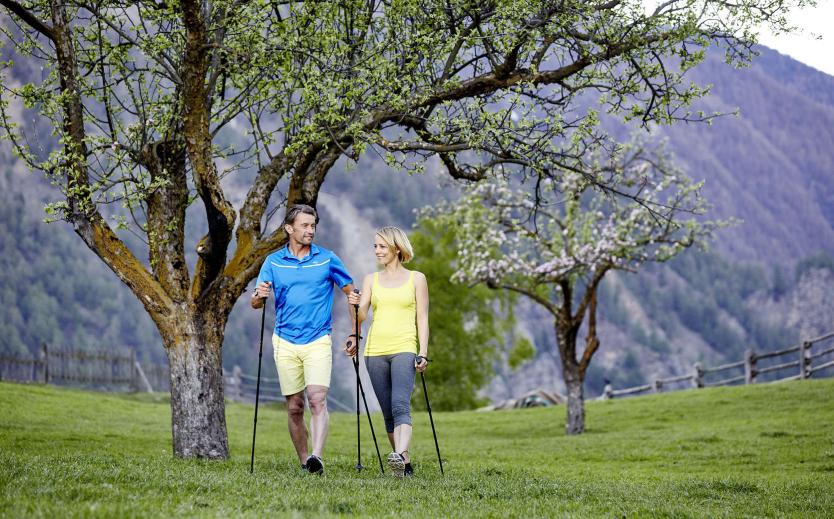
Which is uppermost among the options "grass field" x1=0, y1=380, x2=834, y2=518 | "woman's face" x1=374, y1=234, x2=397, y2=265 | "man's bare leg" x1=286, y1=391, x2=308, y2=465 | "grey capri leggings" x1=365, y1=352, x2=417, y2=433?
"woman's face" x1=374, y1=234, x2=397, y2=265

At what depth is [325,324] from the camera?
10781 mm

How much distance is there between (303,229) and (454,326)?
4983cm

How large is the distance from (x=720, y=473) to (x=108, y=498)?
12.7 m

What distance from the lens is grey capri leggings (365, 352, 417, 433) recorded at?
10.9 meters

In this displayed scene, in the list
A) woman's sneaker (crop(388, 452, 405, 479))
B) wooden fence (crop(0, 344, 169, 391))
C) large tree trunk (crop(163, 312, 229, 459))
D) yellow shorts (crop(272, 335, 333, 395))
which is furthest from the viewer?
wooden fence (crop(0, 344, 169, 391))

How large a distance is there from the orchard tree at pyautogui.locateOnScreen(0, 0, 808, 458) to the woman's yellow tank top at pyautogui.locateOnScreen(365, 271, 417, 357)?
3.12 m

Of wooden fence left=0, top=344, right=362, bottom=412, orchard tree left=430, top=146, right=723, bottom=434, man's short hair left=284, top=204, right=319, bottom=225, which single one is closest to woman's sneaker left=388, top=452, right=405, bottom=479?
man's short hair left=284, top=204, right=319, bottom=225

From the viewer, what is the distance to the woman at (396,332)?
10.9 m

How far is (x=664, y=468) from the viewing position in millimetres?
18625

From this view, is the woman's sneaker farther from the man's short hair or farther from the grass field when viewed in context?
the man's short hair

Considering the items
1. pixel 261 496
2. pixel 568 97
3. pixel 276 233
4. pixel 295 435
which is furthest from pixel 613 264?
pixel 261 496

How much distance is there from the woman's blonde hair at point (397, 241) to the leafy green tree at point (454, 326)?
158 feet

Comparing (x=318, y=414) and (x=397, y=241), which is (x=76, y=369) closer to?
(x=318, y=414)

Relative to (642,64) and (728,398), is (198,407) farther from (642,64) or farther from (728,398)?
(728,398)
